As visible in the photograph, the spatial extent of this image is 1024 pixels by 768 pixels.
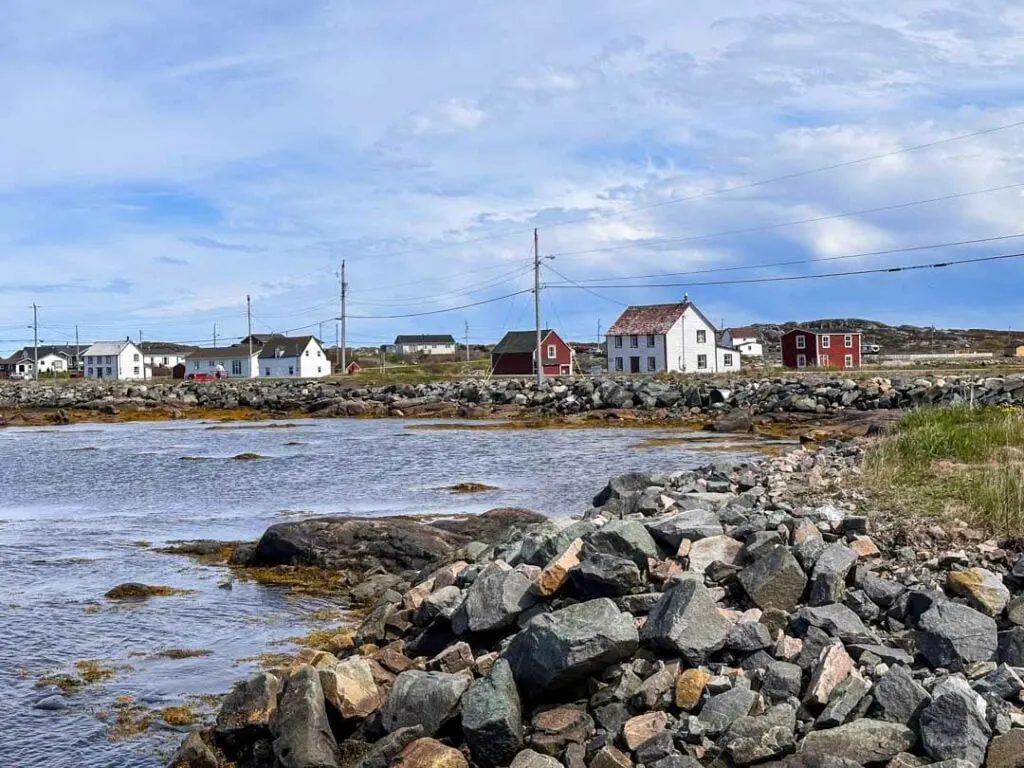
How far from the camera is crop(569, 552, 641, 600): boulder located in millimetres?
8617

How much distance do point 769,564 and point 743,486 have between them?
527 centimetres

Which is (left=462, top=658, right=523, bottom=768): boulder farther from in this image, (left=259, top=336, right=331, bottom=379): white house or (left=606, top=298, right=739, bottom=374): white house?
(left=259, top=336, right=331, bottom=379): white house

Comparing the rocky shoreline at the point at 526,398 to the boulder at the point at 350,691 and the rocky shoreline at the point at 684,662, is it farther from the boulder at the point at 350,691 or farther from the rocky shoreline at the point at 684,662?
the boulder at the point at 350,691

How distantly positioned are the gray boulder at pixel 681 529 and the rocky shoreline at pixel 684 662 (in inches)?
1.0

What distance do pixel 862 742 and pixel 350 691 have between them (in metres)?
4.00

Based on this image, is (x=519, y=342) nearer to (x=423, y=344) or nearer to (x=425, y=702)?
(x=423, y=344)

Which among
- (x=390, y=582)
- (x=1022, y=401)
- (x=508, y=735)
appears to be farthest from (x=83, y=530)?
(x=1022, y=401)

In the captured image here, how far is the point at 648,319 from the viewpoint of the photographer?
86.1 m

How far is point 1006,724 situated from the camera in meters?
6.16

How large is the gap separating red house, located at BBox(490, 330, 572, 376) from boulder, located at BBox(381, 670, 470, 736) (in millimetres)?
82170

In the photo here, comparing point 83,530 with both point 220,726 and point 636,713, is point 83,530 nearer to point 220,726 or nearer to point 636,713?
point 220,726

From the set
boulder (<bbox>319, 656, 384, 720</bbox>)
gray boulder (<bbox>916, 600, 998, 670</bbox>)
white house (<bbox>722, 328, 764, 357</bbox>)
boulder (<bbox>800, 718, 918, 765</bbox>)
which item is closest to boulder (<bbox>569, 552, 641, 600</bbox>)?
boulder (<bbox>319, 656, 384, 720</bbox>)

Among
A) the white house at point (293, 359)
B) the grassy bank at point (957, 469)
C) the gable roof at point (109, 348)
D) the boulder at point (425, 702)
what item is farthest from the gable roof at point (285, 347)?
the boulder at point (425, 702)

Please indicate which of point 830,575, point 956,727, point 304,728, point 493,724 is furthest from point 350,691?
point 956,727
